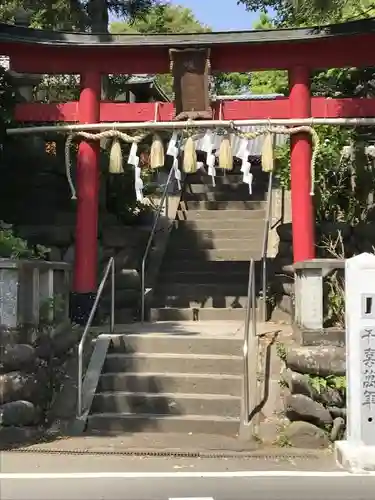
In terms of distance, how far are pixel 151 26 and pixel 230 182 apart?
15466 millimetres

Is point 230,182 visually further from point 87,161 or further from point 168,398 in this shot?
point 168,398

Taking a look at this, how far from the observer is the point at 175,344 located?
30.1 feet

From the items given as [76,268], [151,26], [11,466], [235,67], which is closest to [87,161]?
[76,268]

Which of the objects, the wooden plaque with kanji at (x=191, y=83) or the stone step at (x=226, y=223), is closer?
the wooden plaque with kanji at (x=191, y=83)

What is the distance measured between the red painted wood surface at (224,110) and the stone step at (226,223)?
417 centimetres

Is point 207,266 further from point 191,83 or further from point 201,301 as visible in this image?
point 191,83

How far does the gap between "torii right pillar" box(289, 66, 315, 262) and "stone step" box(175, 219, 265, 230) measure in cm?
391

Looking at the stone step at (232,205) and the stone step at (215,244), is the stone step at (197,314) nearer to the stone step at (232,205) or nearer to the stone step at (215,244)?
the stone step at (215,244)

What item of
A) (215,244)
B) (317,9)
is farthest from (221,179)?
(317,9)

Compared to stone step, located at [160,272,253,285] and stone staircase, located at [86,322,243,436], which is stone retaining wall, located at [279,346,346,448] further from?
stone step, located at [160,272,253,285]

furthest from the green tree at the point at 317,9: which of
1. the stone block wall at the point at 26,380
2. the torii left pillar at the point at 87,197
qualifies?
the stone block wall at the point at 26,380

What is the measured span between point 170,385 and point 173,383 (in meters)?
0.05

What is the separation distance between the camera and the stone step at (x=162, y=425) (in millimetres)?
7898

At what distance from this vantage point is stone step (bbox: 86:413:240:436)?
790cm
